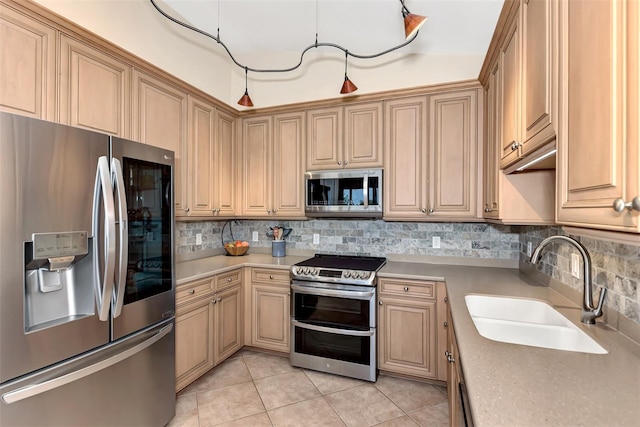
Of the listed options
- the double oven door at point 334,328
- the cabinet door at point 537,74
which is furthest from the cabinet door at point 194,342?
the cabinet door at point 537,74

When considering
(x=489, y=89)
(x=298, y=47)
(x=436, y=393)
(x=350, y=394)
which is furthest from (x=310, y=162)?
(x=436, y=393)

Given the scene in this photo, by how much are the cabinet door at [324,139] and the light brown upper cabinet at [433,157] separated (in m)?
0.47

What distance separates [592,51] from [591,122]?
0.19 metres

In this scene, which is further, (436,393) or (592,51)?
(436,393)

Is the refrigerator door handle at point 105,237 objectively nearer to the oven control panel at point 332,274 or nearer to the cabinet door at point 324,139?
the oven control panel at point 332,274

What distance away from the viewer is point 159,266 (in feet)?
6.30

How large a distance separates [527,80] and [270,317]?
2612mm

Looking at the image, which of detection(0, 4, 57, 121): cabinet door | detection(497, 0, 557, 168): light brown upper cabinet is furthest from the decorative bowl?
detection(497, 0, 557, 168): light brown upper cabinet

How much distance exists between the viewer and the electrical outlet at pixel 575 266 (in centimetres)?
158

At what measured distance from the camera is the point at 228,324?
2.79m

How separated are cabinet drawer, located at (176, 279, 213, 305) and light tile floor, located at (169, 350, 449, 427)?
74 cm

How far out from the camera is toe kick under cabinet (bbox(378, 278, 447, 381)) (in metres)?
2.37

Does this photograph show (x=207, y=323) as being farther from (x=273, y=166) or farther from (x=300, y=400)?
(x=273, y=166)

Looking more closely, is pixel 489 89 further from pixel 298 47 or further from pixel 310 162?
pixel 298 47
